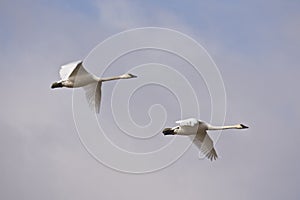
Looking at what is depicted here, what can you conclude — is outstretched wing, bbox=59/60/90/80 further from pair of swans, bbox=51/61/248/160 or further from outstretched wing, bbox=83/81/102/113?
outstretched wing, bbox=83/81/102/113

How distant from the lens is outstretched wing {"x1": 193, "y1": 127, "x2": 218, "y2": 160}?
48875mm

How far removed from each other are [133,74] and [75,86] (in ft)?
17.1

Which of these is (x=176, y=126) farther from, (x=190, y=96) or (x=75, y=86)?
(x=75, y=86)

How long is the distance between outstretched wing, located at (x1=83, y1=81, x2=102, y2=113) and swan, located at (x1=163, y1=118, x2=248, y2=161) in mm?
3661

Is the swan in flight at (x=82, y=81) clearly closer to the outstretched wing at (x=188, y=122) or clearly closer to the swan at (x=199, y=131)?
the swan at (x=199, y=131)

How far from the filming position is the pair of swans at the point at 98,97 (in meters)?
43.6

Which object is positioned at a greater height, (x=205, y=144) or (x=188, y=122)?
(x=205, y=144)

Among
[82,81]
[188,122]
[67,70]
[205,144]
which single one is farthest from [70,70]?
[205,144]

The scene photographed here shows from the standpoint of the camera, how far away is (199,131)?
4850 cm

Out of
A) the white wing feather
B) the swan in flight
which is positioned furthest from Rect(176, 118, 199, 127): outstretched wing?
the white wing feather

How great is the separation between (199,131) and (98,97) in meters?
6.21

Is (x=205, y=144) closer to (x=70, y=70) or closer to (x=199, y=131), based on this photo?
(x=199, y=131)

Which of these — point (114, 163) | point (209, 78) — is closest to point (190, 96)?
point (209, 78)

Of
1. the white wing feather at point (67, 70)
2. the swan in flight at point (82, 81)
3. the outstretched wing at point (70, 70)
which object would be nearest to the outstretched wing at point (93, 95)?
the swan in flight at point (82, 81)
